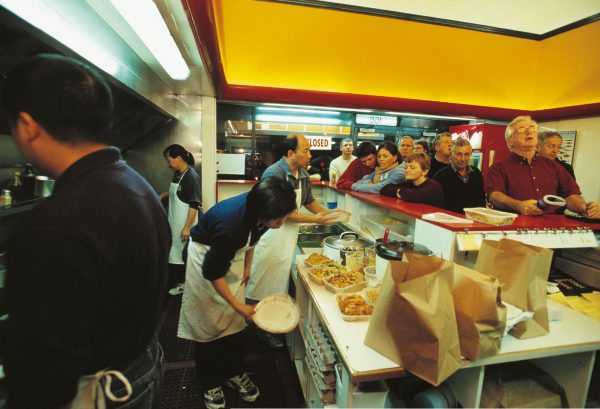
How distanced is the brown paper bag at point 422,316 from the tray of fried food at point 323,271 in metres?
0.77

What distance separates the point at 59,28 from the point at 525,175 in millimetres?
3293

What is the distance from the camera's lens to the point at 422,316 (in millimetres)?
1017

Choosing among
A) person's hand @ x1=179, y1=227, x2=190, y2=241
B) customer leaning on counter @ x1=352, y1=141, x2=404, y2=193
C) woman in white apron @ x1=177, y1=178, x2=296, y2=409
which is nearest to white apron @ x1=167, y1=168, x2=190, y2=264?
person's hand @ x1=179, y1=227, x2=190, y2=241

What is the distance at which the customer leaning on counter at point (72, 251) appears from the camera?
0.70 m

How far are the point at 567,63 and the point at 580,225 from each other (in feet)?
16.0

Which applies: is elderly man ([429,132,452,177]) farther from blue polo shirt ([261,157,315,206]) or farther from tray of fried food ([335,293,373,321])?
tray of fried food ([335,293,373,321])

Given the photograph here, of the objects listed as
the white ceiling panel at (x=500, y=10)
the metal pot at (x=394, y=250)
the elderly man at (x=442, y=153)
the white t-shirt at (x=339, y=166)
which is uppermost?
the white ceiling panel at (x=500, y=10)

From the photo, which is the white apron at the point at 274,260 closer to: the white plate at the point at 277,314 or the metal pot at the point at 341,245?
the metal pot at the point at 341,245

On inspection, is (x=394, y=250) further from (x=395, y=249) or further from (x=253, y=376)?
(x=253, y=376)

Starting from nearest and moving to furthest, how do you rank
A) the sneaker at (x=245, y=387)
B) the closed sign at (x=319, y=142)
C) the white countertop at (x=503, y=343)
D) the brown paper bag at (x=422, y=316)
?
the brown paper bag at (x=422, y=316)
the white countertop at (x=503, y=343)
the sneaker at (x=245, y=387)
the closed sign at (x=319, y=142)

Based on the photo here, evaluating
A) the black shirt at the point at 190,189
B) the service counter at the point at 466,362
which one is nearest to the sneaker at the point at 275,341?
the service counter at the point at 466,362

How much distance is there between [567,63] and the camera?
4.85 m

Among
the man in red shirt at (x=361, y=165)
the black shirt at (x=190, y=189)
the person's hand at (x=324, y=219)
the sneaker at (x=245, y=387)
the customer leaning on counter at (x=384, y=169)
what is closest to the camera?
the sneaker at (x=245, y=387)

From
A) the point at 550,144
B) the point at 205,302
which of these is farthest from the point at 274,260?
the point at 550,144
